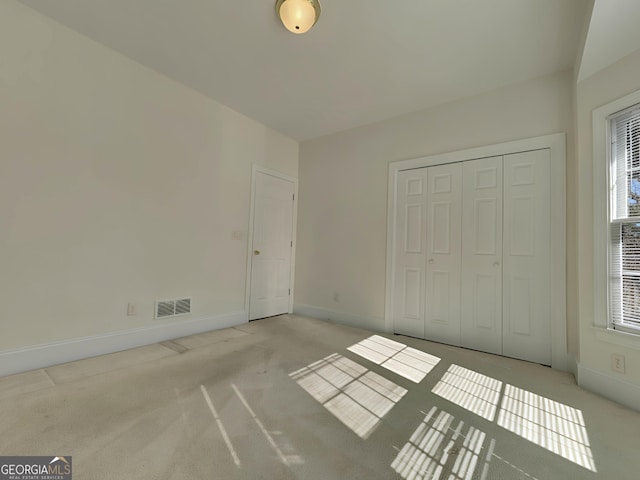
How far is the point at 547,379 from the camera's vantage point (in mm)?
2301

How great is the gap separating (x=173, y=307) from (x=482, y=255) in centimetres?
344

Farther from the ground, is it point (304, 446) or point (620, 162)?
point (620, 162)

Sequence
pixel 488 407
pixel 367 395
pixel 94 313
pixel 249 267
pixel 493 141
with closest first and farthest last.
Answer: pixel 488 407 → pixel 367 395 → pixel 94 313 → pixel 493 141 → pixel 249 267

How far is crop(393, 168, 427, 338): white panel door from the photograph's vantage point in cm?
340

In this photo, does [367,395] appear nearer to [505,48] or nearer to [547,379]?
[547,379]

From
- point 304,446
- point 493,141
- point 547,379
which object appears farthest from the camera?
point 493,141

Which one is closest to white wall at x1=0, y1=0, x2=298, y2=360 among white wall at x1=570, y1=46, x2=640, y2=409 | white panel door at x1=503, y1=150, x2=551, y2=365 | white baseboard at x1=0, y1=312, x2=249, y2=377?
white baseboard at x1=0, y1=312, x2=249, y2=377

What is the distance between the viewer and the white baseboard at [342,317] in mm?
3652

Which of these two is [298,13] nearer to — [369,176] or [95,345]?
[369,176]

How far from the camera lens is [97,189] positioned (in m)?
2.53

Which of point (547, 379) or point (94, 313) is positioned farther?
point (94, 313)

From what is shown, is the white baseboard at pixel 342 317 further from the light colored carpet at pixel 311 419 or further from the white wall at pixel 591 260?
the white wall at pixel 591 260

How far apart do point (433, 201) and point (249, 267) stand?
256 centimetres

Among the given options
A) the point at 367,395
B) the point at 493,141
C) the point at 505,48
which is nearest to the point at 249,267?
the point at 367,395
